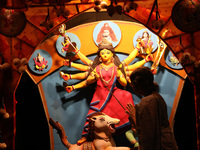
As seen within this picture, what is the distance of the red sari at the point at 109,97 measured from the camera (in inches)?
137

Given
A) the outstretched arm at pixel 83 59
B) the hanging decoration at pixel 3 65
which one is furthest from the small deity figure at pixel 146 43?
the hanging decoration at pixel 3 65

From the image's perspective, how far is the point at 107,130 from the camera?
3000 millimetres

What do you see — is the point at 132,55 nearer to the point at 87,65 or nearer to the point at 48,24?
the point at 87,65

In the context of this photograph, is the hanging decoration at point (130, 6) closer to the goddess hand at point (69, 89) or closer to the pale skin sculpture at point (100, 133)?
the pale skin sculpture at point (100, 133)

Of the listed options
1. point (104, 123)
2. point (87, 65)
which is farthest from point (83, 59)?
point (104, 123)

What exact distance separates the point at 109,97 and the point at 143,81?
4.06ft

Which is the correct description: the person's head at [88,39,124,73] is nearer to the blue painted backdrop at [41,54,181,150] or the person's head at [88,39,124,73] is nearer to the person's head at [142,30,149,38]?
the blue painted backdrop at [41,54,181,150]

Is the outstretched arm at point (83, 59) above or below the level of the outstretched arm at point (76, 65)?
above

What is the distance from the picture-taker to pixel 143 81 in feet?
7.54

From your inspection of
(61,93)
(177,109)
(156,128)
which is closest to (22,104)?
(61,93)

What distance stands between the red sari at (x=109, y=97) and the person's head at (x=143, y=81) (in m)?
1.16

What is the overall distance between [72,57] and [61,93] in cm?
42

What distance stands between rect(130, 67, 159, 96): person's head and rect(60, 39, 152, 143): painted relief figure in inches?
42.4

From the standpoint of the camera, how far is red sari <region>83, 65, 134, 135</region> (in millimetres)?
3469
